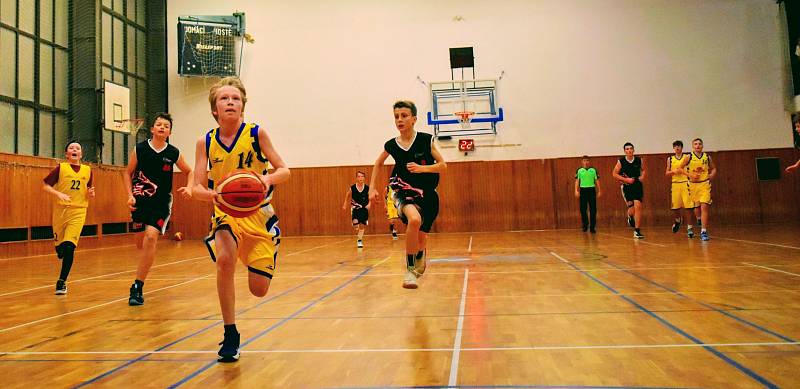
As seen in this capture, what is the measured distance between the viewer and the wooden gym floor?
7.42ft

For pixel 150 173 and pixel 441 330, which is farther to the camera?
pixel 150 173

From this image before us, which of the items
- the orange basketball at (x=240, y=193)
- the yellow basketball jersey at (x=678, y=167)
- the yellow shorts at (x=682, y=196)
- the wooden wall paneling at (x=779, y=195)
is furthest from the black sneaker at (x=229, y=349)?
the wooden wall paneling at (x=779, y=195)

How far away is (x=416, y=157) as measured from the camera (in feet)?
15.7

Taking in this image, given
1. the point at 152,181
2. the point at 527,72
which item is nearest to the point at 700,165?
the point at 527,72

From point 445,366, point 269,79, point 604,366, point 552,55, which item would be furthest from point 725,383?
point 269,79

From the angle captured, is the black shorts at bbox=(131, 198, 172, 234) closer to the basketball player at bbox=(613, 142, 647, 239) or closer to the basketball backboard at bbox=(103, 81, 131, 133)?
the basketball player at bbox=(613, 142, 647, 239)

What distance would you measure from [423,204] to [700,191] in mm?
7485

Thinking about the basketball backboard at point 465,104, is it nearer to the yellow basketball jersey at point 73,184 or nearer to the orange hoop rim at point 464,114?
the orange hoop rim at point 464,114

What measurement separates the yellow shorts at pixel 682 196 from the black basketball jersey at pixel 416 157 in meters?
7.50

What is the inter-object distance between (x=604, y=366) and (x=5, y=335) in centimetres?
366

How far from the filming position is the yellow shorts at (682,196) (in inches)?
397

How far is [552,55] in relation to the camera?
16.0 metres

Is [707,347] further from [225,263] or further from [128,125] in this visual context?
[128,125]

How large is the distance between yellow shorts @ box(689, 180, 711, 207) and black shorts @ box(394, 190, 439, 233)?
7.30 meters
